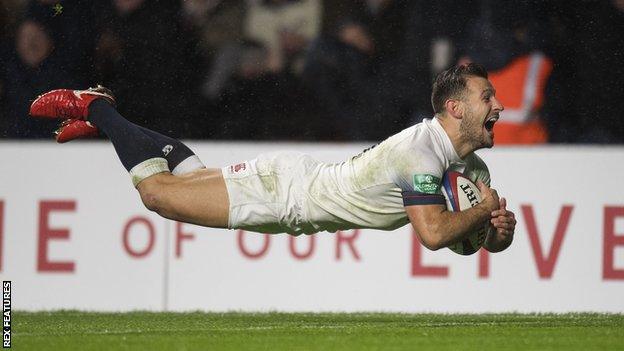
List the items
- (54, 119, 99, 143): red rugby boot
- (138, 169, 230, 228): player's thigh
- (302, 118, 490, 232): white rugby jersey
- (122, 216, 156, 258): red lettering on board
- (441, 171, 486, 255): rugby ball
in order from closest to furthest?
1. (302, 118, 490, 232): white rugby jersey
2. (441, 171, 486, 255): rugby ball
3. (138, 169, 230, 228): player's thigh
4. (54, 119, 99, 143): red rugby boot
5. (122, 216, 156, 258): red lettering on board

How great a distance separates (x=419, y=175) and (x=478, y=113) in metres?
0.59

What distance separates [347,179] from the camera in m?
7.96

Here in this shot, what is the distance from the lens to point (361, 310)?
999 centimetres

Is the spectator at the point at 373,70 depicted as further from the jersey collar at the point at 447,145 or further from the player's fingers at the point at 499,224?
the player's fingers at the point at 499,224

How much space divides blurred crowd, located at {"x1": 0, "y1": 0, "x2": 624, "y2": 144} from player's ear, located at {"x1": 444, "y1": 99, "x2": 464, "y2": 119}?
9.16 feet

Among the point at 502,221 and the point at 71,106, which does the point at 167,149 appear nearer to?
the point at 71,106

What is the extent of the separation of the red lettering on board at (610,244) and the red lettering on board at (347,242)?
1.82 metres

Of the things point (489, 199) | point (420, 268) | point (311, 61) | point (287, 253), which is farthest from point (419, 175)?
point (311, 61)

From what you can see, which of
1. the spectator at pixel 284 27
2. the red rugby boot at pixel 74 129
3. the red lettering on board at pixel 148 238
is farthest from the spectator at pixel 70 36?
the red rugby boot at pixel 74 129

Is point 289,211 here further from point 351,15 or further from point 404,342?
point 351,15

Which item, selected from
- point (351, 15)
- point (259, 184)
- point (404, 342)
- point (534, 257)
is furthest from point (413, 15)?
point (404, 342)

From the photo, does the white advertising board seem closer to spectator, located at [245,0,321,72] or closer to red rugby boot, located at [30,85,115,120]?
→ spectator, located at [245,0,321,72]

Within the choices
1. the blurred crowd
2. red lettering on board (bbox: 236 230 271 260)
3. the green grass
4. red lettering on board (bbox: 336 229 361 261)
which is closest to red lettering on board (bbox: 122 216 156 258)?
red lettering on board (bbox: 236 230 271 260)

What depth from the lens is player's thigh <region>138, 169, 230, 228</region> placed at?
320 inches
